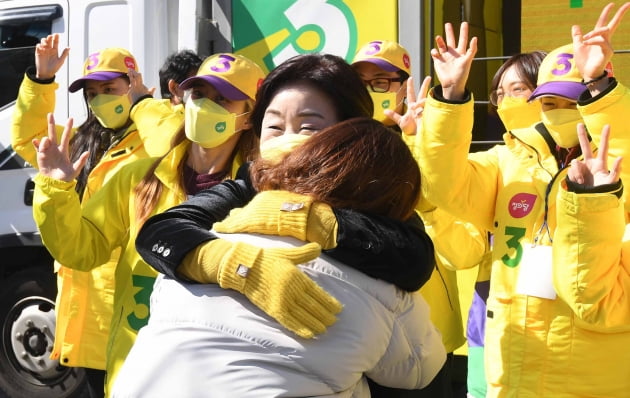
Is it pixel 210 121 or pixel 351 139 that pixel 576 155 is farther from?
pixel 351 139

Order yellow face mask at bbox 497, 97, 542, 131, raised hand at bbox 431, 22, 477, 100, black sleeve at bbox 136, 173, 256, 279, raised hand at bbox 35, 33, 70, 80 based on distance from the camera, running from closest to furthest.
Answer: black sleeve at bbox 136, 173, 256, 279 < raised hand at bbox 431, 22, 477, 100 < yellow face mask at bbox 497, 97, 542, 131 < raised hand at bbox 35, 33, 70, 80

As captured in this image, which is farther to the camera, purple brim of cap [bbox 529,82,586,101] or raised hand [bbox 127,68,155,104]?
raised hand [bbox 127,68,155,104]

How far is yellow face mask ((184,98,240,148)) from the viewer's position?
3184 mm

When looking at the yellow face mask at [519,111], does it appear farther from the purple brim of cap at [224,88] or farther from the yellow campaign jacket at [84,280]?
the yellow campaign jacket at [84,280]

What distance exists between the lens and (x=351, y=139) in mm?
1737

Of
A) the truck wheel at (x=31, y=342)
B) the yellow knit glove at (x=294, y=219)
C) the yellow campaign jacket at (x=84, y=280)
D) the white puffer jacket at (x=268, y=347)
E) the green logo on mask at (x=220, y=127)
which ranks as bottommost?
the truck wheel at (x=31, y=342)

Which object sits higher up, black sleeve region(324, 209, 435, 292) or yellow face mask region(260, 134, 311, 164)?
yellow face mask region(260, 134, 311, 164)

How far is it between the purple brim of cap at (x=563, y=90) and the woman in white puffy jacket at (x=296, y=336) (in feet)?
4.34

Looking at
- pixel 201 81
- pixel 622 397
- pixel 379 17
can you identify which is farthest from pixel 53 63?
pixel 622 397

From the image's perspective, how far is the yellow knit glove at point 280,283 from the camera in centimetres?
157

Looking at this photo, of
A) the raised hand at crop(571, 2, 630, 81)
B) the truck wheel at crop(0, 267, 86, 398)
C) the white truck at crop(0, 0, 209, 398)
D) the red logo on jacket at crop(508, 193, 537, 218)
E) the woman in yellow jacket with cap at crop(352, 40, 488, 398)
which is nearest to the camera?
the raised hand at crop(571, 2, 630, 81)

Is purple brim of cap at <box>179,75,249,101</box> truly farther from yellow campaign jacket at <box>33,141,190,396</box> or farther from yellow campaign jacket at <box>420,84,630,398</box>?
yellow campaign jacket at <box>420,84,630,398</box>

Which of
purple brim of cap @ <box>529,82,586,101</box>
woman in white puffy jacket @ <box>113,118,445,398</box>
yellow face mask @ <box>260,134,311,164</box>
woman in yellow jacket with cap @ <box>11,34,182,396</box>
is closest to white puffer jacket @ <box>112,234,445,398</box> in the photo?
woman in white puffy jacket @ <box>113,118,445,398</box>

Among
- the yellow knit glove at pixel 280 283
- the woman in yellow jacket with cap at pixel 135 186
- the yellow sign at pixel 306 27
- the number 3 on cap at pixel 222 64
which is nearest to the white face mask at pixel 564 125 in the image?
the woman in yellow jacket with cap at pixel 135 186
